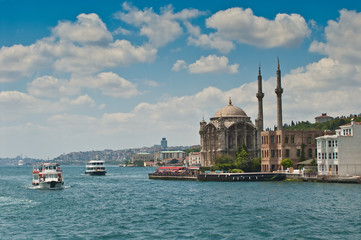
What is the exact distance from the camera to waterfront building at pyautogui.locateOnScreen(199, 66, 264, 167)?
143125mm

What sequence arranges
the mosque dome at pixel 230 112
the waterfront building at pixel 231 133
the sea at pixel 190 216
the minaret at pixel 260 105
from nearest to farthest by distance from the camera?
the sea at pixel 190 216, the minaret at pixel 260 105, the waterfront building at pixel 231 133, the mosque dome at pixel 230 112

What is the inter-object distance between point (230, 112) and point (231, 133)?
820 cm

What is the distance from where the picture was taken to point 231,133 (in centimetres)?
14525

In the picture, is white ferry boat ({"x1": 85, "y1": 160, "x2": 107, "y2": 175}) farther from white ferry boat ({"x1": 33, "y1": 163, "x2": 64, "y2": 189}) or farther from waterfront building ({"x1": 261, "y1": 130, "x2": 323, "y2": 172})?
white ferry boat ({"x1": 33, "y1": 163, "x2": 64, "y2": 189})

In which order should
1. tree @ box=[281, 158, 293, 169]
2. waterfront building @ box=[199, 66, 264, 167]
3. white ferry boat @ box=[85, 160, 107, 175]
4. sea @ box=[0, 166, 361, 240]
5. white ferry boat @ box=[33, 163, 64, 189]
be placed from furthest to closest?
white ferry boat @ box=[85, 160, 107, 175], waterfront building @ box=[199, 66, 264, 167], tree @ box=[281, 158, 293, 169], white ferry boat @ box=[33, 163, 64, 189], sea @ box=[0, 166, 361, 240]

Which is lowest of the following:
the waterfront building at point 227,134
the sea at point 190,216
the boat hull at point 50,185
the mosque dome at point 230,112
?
the sea at point 190,216

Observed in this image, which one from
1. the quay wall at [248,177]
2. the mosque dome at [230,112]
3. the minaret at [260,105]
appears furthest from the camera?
the mosque dome at [230,112]

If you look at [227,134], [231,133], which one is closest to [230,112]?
[231,133]

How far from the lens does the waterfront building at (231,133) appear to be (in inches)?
5635

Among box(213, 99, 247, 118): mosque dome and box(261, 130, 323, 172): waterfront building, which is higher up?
box(213, 99, 247, 118): mosque dome

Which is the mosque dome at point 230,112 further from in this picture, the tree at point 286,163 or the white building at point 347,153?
the white building at point 347,153

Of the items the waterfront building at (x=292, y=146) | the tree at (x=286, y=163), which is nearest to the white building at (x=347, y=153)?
the tree at (x=286, y=163)

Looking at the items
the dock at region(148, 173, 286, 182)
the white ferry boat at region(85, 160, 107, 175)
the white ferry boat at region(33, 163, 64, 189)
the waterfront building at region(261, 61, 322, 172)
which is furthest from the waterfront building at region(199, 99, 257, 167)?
the white ferry boat at region(33, 163, 64, 189)

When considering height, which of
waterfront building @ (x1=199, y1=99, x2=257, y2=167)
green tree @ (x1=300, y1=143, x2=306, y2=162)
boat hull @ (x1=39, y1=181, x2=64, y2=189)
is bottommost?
boat hull @ (x1=39, y1=181, x2=64, y2=189)
